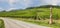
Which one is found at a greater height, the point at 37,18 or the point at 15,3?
the point at 15,3

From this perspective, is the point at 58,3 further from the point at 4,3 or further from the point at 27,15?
the point at 4,3

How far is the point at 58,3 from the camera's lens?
139 inches

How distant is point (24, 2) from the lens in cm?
352

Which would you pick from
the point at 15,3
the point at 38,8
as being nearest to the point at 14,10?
the point at 15,3

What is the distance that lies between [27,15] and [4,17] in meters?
0.42

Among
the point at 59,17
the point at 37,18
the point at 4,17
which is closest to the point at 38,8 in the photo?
the point at 37,18

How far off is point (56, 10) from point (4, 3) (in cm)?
96

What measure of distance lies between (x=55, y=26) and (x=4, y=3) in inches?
38.8

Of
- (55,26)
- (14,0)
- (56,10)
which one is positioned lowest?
(55,26)

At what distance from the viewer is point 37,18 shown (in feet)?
11.6

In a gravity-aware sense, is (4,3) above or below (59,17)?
above

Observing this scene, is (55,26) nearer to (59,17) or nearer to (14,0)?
(59,17)

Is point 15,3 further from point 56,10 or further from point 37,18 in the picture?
point 56,10

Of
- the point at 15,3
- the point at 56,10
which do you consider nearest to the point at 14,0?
the point at 15,3
